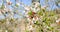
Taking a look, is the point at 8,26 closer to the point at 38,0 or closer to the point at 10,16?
the point at 10,16

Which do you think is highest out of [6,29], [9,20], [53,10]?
[53,10]

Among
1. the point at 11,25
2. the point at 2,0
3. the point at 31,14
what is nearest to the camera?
the point at 31,14

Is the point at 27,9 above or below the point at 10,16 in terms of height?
above

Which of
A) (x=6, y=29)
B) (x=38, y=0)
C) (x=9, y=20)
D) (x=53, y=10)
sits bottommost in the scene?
(x=6, y=29)

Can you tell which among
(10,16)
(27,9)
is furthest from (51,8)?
(10,16)

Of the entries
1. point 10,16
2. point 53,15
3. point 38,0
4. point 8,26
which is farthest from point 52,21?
point 8,26

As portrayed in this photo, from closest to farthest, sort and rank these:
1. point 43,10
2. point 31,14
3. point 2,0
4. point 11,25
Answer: point 31,14, point 43,10, point 2,0, point 11,25

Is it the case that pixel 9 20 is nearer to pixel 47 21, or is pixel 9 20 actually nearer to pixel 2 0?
pixel 2 0

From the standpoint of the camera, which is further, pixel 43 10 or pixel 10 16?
pixel 10 16

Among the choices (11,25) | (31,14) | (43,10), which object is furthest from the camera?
(11,25)
